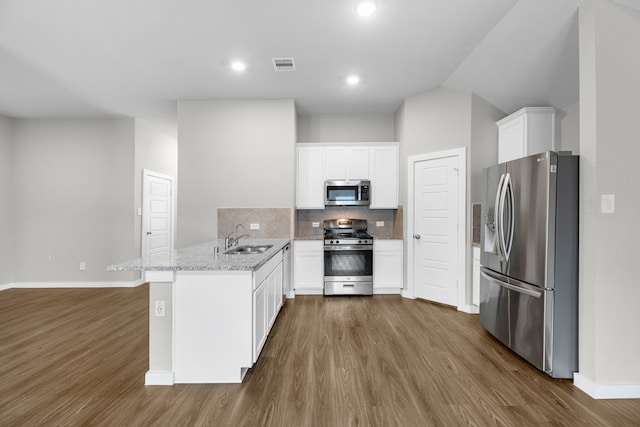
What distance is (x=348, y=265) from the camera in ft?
15.5

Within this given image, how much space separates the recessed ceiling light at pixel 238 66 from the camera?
3.58m

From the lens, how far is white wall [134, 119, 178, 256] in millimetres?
5492

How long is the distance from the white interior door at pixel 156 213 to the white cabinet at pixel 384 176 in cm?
387

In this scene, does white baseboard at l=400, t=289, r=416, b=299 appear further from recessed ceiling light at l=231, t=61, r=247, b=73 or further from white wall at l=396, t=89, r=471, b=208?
recessed ceiling light at l=231, t=61, r=247, b=73

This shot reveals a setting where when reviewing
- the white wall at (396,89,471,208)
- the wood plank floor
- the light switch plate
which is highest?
the white wall at (396,89,471,208)

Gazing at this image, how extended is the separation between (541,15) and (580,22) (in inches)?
14.1

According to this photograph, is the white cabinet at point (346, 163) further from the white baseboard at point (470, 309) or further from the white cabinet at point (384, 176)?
the white baseboard at point (470, 309)

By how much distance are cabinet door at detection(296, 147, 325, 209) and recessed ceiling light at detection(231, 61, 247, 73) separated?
1600 mm

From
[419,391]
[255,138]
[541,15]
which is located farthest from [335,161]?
[419,391]

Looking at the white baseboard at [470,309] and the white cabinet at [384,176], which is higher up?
the white cabinet at [384,176]

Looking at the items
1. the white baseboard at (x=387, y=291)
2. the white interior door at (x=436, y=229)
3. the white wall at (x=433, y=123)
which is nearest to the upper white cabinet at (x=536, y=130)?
the white wall at (x=433, y=123)

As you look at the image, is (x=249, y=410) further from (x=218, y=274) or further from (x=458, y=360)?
(x=458, y=360)

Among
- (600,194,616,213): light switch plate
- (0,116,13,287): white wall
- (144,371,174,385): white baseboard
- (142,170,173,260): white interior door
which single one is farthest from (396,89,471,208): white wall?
(0,116,13,287): white wall

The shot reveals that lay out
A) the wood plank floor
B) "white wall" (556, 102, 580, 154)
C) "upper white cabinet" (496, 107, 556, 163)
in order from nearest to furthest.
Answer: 1. the wood plank floor
2. "white wall" (556, 102, 580, 154)
3. "upper white cabinet" (496, 107, 556, 163)
